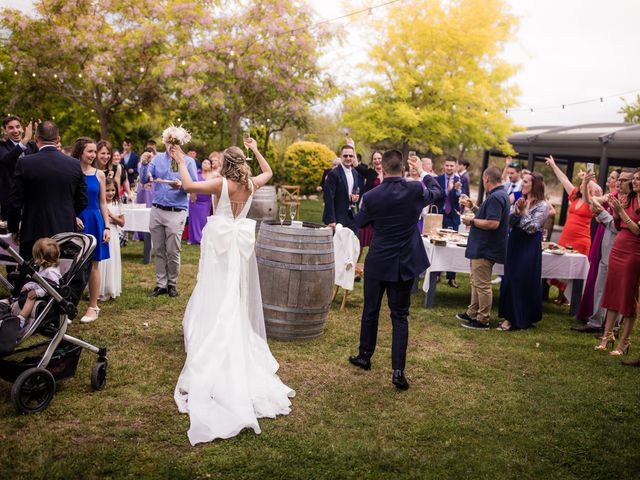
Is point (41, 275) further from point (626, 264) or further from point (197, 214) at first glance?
point (197, 214)

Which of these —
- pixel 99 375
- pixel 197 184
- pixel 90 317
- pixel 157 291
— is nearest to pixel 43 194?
pixel 90 317

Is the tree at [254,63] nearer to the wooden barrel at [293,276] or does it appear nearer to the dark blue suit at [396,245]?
the wooden barrel at [293,276]

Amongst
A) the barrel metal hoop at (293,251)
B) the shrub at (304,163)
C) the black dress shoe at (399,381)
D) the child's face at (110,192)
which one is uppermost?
the shrub at (304,163)

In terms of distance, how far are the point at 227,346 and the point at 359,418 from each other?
47.5 inches

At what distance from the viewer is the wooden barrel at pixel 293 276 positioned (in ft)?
19.2

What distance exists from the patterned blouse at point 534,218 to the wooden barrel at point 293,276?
2676 millimetres

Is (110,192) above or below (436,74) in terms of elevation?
below

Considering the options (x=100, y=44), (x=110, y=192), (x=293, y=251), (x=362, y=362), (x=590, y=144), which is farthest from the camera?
(x=100, y=44)

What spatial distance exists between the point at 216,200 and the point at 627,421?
4060 mm

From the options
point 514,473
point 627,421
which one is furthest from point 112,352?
point 627,421

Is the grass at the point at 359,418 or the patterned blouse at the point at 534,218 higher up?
the patterned blouse at the point at 534,218

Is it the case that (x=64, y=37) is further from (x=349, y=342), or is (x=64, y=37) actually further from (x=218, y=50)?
(x=349, y=342)

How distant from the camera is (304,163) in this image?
23.7 metres

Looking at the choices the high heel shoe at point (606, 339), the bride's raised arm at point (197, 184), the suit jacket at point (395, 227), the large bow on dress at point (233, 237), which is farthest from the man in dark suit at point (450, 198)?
the bride's raised arm at point (197, 184)
